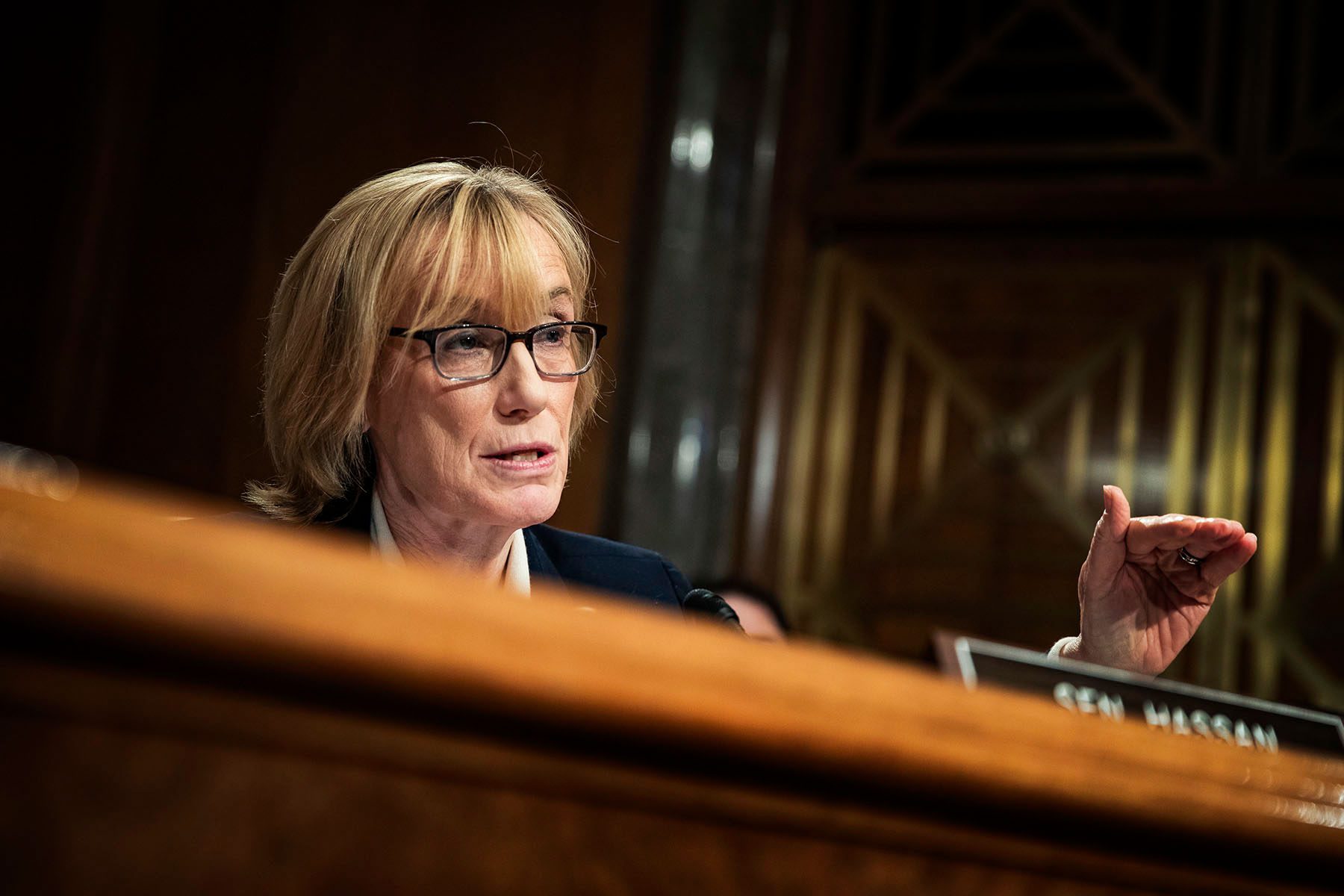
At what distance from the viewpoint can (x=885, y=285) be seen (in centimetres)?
338

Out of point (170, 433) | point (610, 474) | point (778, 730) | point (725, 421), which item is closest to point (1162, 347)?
point (725, 421)

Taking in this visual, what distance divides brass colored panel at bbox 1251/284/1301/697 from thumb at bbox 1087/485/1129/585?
6.91 feet

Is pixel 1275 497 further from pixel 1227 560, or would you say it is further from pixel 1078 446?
pixel 1227 560

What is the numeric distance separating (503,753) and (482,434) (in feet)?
2.14

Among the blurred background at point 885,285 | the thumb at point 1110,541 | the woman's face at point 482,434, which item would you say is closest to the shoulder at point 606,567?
the woman's face at point 482,434

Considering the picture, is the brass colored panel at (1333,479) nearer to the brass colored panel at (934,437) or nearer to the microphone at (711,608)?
the brass colored panel at (934,437)

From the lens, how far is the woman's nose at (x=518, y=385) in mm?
958

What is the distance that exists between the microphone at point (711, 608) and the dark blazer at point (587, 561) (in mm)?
63

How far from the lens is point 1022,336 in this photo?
3.26m

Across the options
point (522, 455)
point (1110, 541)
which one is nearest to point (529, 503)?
point (522, 455)

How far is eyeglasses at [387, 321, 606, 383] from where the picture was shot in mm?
949

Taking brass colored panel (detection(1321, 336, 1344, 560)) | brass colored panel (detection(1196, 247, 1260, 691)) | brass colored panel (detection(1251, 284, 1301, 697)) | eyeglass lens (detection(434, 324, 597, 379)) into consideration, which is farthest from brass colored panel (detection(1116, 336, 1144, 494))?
eyeglass lens (detection(434, 324, 597, 379))

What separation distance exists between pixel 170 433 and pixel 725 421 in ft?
4.35

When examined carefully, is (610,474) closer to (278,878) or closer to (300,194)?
(300,194)
